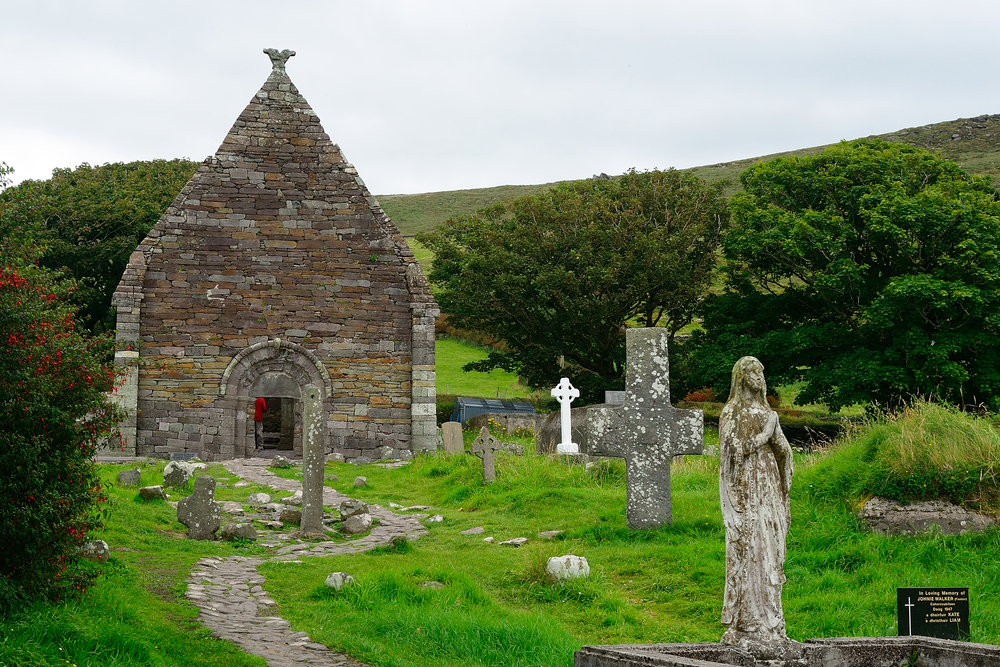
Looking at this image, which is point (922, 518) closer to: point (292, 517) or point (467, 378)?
point (292, 517)

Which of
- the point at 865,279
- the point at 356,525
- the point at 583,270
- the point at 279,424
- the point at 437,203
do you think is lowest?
the point at 279,424

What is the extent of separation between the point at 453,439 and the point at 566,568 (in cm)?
1045

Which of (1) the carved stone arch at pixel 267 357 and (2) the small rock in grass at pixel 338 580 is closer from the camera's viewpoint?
(2) the small rock in grass at pixel 338 580

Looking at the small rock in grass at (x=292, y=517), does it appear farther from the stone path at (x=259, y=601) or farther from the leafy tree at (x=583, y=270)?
the leafy tree at (x=583, y=270)

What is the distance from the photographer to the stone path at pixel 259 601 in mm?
6781

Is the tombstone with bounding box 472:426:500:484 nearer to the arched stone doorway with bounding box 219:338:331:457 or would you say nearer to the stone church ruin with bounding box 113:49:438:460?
the stone church ruin with bounding box 113:49:438:460

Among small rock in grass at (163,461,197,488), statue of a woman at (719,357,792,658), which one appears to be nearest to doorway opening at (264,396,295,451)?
small rock in grass at (163,461,197,488)

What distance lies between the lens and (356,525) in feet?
38.9

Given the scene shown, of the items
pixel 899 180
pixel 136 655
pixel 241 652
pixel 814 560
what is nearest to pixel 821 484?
pixel 814 560

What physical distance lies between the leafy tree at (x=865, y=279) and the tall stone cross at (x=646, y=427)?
11.5m

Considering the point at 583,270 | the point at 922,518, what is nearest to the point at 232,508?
the point at 922,518

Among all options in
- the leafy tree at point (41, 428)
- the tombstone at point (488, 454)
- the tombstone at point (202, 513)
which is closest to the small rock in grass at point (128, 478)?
the tombstone at point (202, 513)

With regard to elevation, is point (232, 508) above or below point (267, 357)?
below

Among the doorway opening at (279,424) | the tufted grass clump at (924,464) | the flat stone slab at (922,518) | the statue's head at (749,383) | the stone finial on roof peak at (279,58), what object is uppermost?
the stone finial on roof peak at (279,58)
